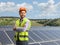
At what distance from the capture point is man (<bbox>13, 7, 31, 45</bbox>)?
555 centimetres

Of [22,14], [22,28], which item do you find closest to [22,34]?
[22,28]

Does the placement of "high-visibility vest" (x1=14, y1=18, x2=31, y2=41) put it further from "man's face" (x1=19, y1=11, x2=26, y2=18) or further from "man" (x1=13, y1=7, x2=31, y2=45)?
"man's face" (x1=19, y1=11, x2=26, y2=18)

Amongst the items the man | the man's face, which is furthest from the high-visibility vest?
the man's face

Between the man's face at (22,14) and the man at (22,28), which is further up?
the man's face at (22,14)

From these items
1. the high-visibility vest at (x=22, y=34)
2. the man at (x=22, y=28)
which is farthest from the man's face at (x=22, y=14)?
the high-visibility vest at (x=22, y=34)

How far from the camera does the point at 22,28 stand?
5.56 meters

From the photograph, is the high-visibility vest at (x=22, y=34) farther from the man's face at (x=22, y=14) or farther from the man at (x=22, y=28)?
the man's face at (x=22, y=14)

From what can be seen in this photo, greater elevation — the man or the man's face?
the man's face

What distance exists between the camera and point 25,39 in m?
5.64

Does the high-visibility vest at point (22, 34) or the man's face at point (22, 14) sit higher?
the man's face at point (22, 14)

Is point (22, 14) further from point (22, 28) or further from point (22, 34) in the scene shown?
point (22, 34)

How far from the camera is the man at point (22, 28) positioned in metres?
5.55

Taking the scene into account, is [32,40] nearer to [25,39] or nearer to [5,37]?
[5,37]

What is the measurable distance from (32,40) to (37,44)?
99cm
